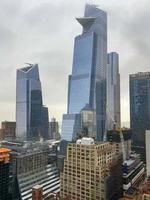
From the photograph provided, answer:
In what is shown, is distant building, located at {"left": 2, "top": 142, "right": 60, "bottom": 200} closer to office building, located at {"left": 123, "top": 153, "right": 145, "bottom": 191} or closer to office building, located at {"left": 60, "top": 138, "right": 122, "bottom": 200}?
office building, located at {"left": 60, "top": 138, "right": 122, "bottom": 200}

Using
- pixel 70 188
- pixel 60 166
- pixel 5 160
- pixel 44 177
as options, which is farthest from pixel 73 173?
pixel 60 166

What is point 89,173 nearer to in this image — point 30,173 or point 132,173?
point 30,173

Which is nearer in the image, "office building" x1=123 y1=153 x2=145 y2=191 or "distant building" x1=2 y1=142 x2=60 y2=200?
"distant building" x1=2 y1=142 x2=60 y2=200

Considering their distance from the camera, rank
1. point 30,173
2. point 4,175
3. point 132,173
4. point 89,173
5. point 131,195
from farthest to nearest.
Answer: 1. point 132,173
2. point 30,173
3. point 4,175
4. point 131,195
5. point 89,173

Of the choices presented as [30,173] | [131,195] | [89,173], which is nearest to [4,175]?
[30,173]

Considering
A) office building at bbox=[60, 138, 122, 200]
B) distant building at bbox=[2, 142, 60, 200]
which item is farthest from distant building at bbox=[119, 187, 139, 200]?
distant building at bbox=[2, 142, 60, 200]

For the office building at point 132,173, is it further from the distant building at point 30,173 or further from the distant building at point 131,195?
the distant building at point 30,173

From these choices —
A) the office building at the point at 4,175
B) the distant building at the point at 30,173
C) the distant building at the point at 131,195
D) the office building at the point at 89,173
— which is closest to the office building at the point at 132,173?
the distant building at the point at 131,195
